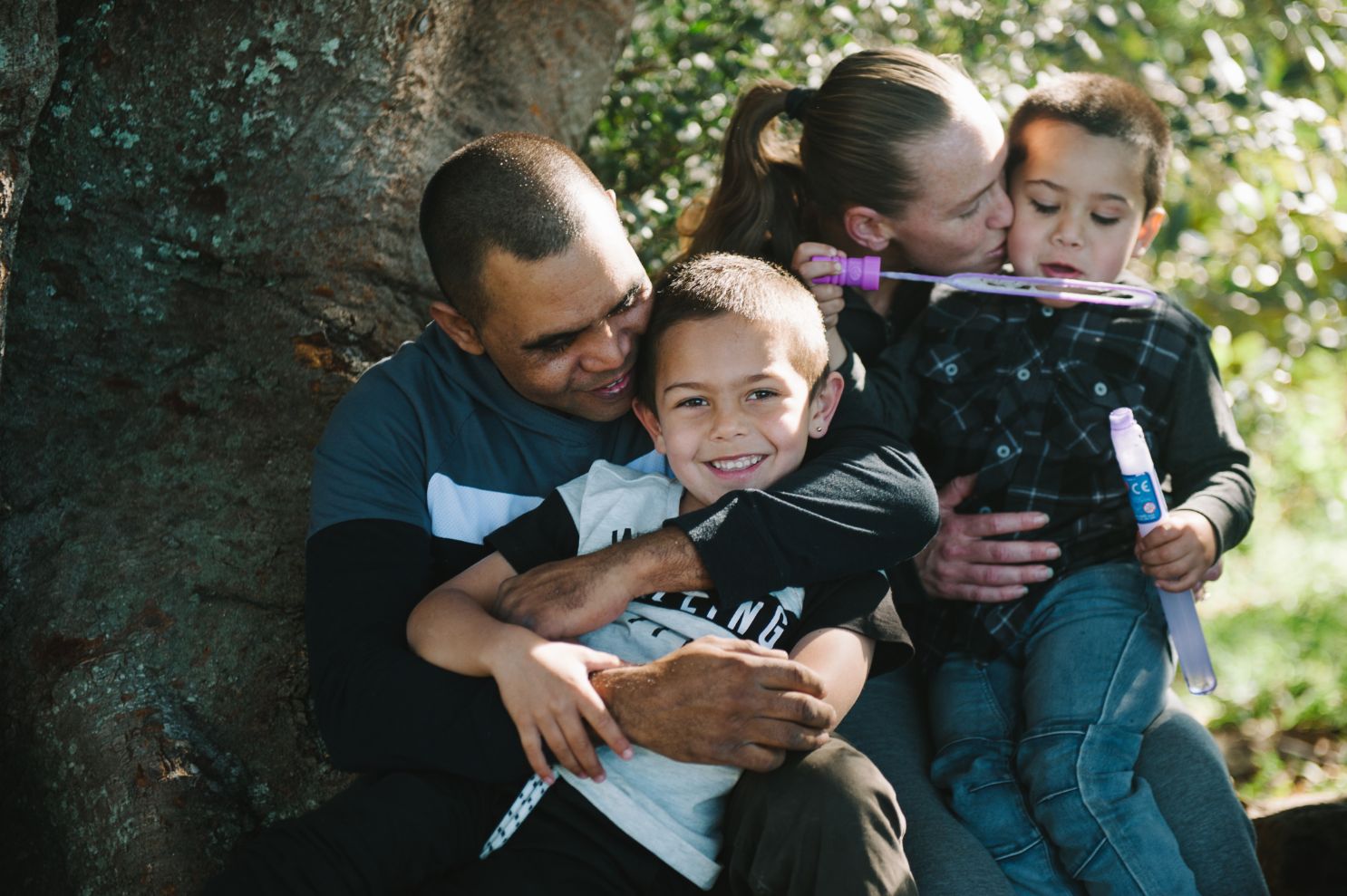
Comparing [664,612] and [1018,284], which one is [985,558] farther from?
[664,612]

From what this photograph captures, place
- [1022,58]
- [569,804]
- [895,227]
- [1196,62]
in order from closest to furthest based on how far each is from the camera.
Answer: [569,804] < [895,227] < [1022,58] < [1196,62]

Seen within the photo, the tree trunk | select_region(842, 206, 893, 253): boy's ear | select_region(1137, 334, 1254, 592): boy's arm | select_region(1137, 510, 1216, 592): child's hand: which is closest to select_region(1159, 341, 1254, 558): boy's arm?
select_region(1137, 334, 1254, 592): boy's arm

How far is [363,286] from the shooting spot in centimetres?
282

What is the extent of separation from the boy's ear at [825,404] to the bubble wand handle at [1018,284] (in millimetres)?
389

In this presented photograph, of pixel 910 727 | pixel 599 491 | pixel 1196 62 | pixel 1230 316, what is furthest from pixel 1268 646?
pixel 599 491

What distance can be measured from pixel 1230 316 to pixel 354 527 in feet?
11.4

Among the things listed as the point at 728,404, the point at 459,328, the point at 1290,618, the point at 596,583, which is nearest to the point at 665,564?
the point at 596,583

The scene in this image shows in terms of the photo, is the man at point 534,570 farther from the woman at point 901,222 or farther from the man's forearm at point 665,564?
the woman at point 901,222

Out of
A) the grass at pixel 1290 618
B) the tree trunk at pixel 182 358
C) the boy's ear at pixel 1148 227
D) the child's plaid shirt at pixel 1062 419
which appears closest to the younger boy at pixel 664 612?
the child's plaid shirt at pixel 1062 419

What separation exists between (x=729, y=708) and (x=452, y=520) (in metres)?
0.71

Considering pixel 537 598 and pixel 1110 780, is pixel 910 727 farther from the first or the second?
pixel 537 598

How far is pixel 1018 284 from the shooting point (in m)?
2.66

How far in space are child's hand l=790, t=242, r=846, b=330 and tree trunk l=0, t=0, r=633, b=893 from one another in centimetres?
91

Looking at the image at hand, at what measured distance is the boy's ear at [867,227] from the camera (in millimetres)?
2779
